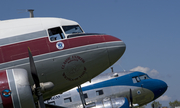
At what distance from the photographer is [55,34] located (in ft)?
35.4

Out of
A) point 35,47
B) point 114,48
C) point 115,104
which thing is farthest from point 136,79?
point 35,47

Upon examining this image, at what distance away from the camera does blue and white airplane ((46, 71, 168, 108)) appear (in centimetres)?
1944

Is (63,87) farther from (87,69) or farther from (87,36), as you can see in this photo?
(87,36)

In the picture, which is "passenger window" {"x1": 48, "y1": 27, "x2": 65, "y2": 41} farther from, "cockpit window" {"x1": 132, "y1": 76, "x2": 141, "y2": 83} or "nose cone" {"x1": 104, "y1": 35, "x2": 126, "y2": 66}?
"cockpit window" {"x1": 132, "y1": 76, "x2": 141, "y2": 83}

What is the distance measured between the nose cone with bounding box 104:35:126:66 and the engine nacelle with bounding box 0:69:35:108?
4153mm

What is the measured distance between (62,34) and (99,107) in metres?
7.23

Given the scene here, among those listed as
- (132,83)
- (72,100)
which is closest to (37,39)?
(72,100)

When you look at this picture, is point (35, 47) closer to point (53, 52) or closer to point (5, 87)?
point (53, 52)

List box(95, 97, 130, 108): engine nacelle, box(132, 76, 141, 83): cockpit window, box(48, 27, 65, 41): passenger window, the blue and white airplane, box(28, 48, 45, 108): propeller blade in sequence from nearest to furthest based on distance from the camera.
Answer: box(28, 48, 45, 108): propeller blade → box(48, 27, 65, 41): passenger window → box(95, 97, 130, 108): engine nacelle → the blue and white airplane → box(132, 76, 141, 83): cockpit window

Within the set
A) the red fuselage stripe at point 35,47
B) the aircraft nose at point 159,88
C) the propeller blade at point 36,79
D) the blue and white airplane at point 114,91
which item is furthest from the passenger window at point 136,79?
the propeller blade at point 36,79

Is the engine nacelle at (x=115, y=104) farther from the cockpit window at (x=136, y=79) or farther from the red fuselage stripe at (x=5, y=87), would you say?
the red fuselage stripe at (x=5, y=87)

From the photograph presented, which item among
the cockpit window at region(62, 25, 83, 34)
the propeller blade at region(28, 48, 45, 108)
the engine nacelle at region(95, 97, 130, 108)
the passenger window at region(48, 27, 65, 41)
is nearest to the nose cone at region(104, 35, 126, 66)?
the cockpit window at region(62, 25, 83, 34)

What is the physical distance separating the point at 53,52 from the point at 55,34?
3.14 ft

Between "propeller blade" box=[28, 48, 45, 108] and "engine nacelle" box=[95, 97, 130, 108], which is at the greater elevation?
"propeller blade" box=[28, 48, 45, 108]
